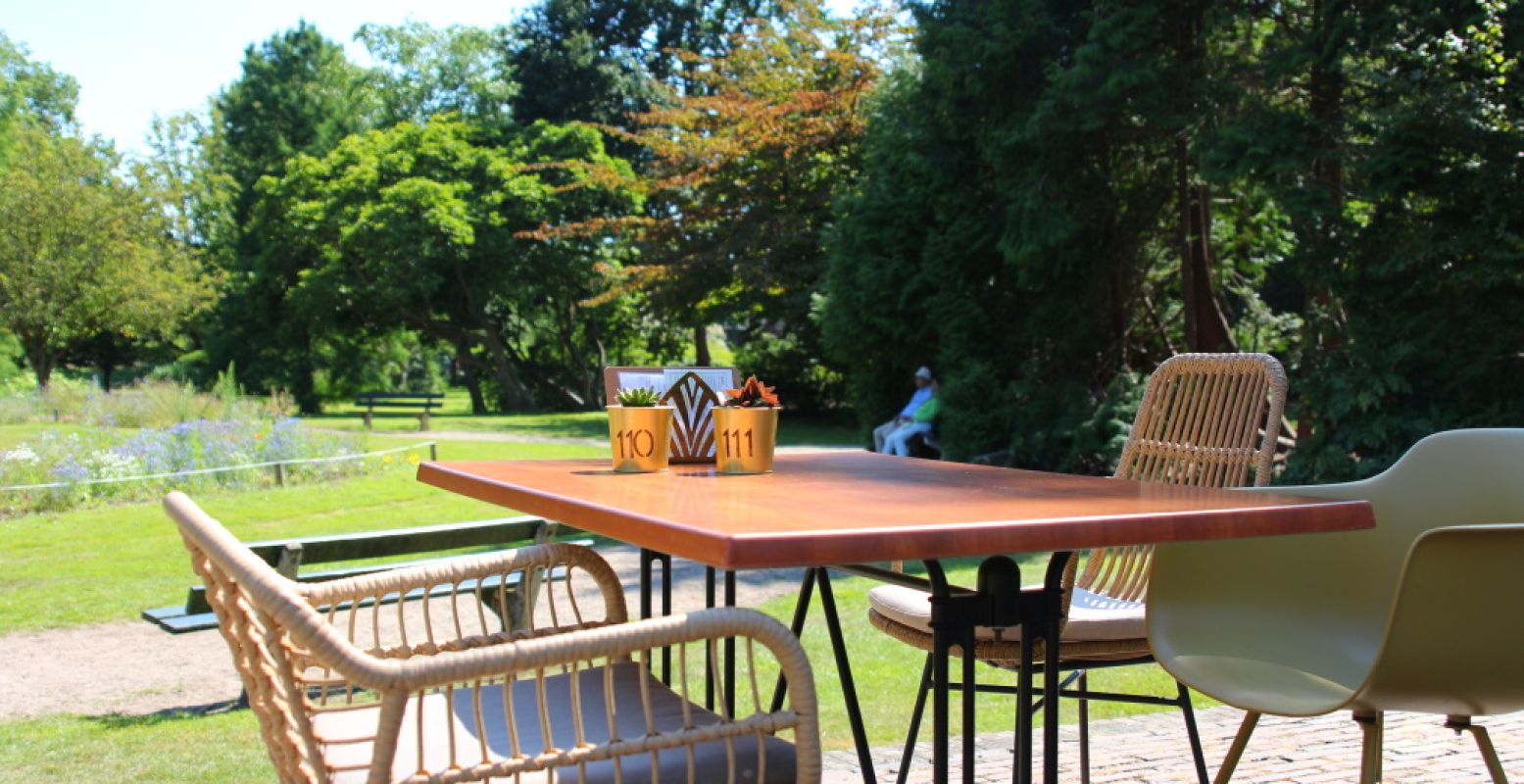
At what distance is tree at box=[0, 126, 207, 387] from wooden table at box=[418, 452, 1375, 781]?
2483cm

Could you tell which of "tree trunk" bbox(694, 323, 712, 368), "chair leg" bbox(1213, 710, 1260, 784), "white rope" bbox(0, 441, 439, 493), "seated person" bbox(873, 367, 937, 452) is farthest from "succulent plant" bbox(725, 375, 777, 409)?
"tree trunk" bbox(694, 323, 712, 368)

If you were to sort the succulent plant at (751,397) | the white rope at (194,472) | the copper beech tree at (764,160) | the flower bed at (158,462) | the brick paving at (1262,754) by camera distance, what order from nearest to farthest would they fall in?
the succulent plant at (751,397) → the brick paving at (1262,754) → the white rope at (194,472) → the flower bed at (158,462) → the copper beech tree at (764,160)

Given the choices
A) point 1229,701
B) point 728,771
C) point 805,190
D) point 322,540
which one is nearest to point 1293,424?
point 805,190

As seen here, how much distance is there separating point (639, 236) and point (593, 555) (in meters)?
17.5

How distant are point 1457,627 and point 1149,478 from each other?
1.14 m

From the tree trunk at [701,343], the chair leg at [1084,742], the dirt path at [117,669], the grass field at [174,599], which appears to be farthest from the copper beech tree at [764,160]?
the chair leg at [1084,742]

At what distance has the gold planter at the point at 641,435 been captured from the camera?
252 cm

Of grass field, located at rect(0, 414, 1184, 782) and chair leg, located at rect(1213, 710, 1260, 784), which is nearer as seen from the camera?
chair leg, located at rect(1213, 710, 1260, 784)

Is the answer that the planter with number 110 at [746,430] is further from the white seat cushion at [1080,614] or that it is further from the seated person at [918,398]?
the seated person at [918,398]

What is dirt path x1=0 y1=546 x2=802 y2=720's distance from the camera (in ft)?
15.6

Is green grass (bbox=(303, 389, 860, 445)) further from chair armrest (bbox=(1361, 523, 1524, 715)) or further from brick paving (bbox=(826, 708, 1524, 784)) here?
chair armrest (bbox=(1361, 523, 1524, 715))

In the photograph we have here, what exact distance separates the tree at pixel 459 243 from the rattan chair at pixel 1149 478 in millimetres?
23141

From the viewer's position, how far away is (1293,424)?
38.4ft

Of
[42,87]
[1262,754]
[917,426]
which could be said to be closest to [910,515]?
[1262,754]
